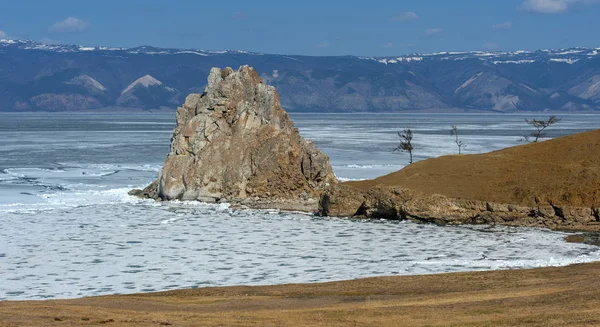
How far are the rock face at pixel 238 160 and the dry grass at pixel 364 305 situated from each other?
16.9 meters

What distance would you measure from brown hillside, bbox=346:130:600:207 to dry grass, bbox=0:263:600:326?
10430 mm

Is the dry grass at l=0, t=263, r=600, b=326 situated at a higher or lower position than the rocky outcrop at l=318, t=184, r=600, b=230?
higher

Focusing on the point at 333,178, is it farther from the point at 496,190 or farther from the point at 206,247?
the point at 206,247

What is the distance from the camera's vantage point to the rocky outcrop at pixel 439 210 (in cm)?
2769

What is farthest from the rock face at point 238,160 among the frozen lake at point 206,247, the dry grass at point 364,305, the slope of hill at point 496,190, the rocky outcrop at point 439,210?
the dry grass at point 364,305

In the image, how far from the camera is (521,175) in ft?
102

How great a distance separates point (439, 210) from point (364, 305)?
14364 millimetres

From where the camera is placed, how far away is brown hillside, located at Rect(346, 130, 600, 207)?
28.9 meters

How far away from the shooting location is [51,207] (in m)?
33.6

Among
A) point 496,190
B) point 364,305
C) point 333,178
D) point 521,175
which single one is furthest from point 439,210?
point 364,305

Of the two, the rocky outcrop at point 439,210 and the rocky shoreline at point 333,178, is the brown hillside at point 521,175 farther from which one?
the rocky outcrop at point 439,210

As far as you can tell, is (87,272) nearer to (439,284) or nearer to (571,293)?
(439,284)

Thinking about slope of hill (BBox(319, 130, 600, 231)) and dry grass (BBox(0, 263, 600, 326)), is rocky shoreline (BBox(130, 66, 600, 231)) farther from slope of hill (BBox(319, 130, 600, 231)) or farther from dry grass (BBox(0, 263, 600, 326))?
dry grass (BBox(0, 263, 600, 326))

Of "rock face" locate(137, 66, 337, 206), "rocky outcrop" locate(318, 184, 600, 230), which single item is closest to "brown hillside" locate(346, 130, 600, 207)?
"rocky outcrop" locate(318, 184, 600, 230)
